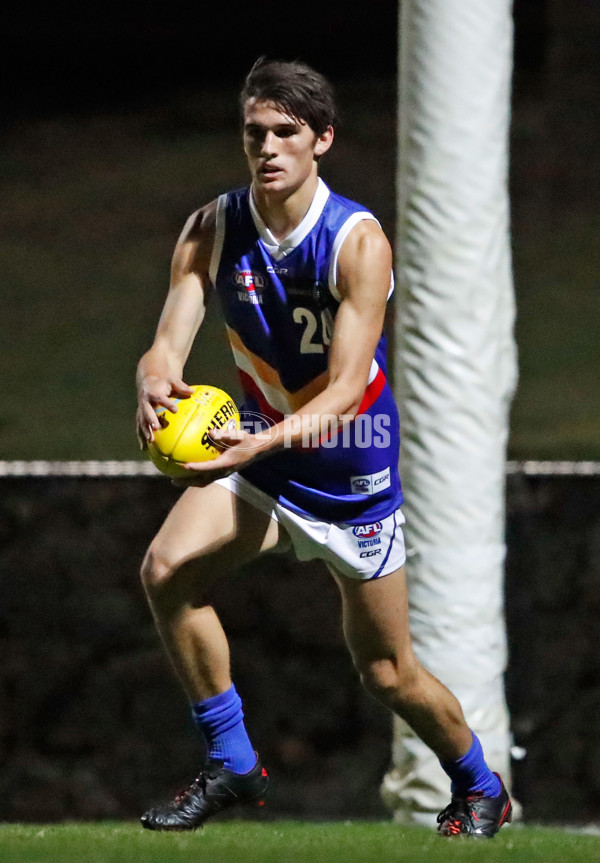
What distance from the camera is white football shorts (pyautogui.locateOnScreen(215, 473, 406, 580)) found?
14.1 feet

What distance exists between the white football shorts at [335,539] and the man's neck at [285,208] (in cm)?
74

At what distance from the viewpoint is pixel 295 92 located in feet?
13.5

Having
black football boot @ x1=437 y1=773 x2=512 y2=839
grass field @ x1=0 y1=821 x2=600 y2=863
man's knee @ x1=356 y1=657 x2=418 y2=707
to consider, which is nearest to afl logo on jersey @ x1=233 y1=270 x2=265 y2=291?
Result: man's knee @ x1=356 y1=657 x2=418 y2=707

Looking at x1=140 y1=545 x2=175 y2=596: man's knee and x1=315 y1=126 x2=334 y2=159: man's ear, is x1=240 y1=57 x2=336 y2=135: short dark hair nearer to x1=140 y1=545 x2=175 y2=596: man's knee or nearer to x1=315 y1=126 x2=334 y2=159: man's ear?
x1=315 y1=126 x2=334 y2=159: man's ear

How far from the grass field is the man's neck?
1.73m

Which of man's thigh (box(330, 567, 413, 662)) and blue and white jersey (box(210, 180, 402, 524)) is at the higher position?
blue and white jersey (box(210, 180, 402, 524))

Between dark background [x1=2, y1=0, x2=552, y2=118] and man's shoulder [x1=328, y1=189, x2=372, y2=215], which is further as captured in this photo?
dark background [x1=2, y1=0, x2=552, y2=118]

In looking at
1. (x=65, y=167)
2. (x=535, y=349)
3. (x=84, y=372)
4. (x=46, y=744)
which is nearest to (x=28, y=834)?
(x=46, y=744)

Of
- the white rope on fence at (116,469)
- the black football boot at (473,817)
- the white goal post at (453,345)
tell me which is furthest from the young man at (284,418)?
the white rope on fence at (116,469)

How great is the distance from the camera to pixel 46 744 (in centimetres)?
693

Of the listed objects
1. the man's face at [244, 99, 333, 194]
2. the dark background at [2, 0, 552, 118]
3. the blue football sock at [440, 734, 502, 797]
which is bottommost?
the blue football sock at [440, 734, 502, 797]

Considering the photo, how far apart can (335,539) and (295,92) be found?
129cm

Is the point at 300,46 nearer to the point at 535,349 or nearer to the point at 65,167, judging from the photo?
the point at 65,167
